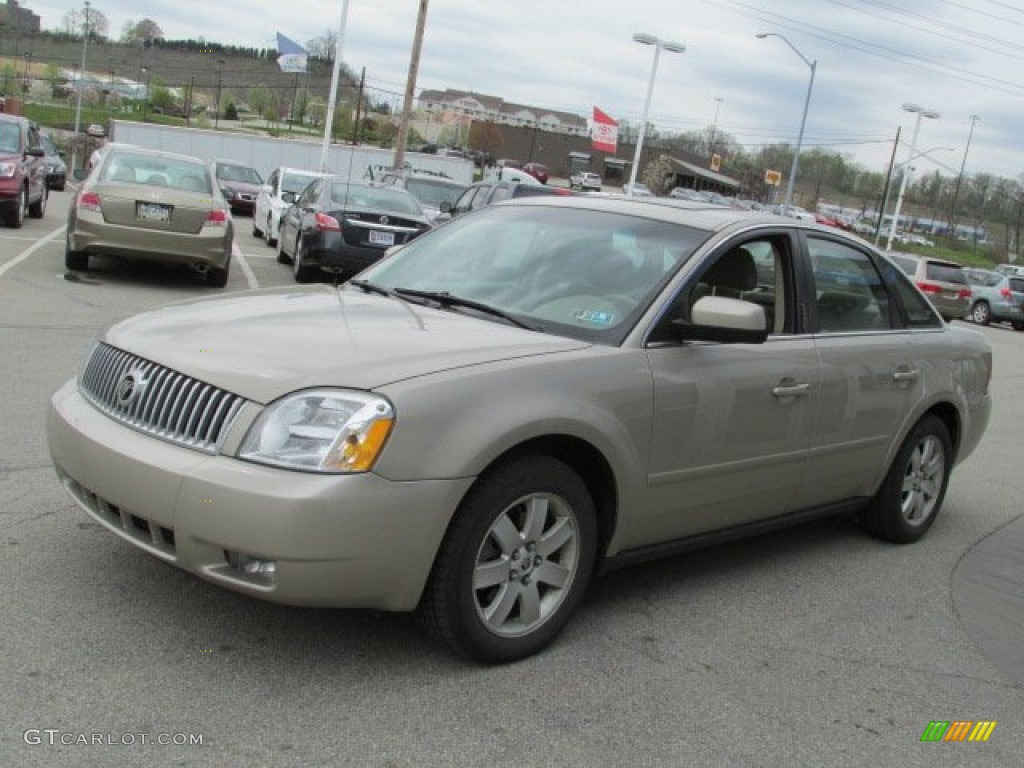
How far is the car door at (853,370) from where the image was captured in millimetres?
4730

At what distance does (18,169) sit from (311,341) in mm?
14947

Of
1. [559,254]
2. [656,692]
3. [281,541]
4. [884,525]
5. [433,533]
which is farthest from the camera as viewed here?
[884,525]

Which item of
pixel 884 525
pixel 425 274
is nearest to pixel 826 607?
pixel 884 525

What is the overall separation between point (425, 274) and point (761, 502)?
1.77m

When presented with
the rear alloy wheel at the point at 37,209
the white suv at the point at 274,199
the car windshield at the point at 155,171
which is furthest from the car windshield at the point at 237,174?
the car windshield at the point at 155,171

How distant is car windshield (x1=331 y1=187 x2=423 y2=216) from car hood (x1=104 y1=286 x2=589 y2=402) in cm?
992

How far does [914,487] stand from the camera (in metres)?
5.56

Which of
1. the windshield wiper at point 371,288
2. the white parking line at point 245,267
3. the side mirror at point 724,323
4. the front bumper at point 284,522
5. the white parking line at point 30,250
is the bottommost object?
the white parking line at point 30,250

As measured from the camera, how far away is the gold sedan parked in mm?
11562

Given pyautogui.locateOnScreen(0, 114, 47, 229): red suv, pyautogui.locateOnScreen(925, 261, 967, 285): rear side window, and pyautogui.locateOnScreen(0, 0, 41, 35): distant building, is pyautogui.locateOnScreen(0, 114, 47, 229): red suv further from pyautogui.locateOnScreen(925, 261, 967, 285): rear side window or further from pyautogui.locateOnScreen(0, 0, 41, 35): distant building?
pyautogui.locateOnScreen(0, 0, 41, 35): distant building

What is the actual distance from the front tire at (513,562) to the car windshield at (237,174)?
92.7ft

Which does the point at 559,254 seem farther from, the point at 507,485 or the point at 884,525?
the point at 884,525

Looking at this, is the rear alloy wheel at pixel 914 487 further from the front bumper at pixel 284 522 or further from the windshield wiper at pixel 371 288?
the front bumper at pixel 284 522

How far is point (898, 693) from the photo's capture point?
3746mm
